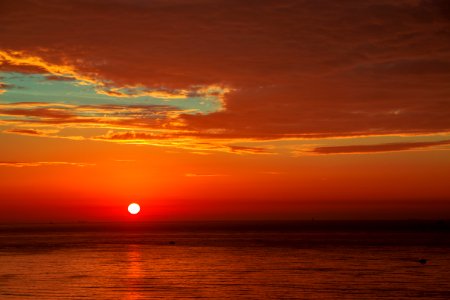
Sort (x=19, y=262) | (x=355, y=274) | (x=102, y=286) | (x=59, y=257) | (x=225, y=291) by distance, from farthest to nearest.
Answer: (x=59, y=257), (x=19, y=262), (x=355, y=274), (x=102, y=286), (x=225, y=291)

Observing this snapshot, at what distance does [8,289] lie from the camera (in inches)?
2003

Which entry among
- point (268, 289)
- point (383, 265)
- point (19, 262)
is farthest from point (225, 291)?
point (19, 262)

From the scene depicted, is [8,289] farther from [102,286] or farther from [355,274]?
[355,274]

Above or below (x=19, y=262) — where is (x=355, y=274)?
below

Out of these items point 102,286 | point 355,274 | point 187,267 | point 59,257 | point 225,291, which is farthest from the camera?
point 59,257

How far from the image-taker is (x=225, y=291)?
50062mm

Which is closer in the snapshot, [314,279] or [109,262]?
[314,279]

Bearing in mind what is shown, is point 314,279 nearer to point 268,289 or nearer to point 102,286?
point 268,289

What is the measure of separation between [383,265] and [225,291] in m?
29.3

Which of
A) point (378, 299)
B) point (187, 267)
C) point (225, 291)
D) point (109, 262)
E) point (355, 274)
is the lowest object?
point (378, 299)

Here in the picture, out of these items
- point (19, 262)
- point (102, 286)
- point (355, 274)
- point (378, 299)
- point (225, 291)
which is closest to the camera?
point (378, 299)

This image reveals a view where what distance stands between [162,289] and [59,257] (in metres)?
41.6

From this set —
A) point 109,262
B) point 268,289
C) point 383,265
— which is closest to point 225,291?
point 268,289

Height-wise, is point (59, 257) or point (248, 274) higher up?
point (59, 257)
